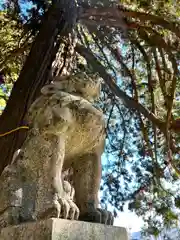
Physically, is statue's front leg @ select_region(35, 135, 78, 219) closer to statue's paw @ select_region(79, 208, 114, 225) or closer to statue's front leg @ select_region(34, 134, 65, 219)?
statue's front leg @ select_region(34, 134, 65, 219)

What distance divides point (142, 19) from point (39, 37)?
1383 millimetres

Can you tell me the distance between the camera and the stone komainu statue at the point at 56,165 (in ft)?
6.41

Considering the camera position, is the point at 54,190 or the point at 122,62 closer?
the point at 54,190

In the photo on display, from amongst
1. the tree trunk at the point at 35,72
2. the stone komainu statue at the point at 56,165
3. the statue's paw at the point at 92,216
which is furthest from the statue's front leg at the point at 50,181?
the tree trunk at the point at 35,72

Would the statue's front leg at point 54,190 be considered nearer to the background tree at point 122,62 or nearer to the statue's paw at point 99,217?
the statue's paw at point 99,217

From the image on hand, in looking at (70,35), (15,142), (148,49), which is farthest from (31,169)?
(148,49)

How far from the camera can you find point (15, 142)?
144 inches

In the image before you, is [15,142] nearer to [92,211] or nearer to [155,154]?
[92,211]

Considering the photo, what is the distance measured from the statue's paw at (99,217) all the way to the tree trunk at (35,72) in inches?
64.4

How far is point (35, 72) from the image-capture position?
429 cm

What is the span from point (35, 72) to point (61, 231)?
276cm

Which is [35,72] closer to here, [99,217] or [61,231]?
[99,217]

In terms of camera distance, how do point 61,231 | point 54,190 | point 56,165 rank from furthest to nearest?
1. point 56,165
2. point 54,190
3. point 61,231

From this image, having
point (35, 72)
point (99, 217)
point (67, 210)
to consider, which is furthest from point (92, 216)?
point (35, 72)
